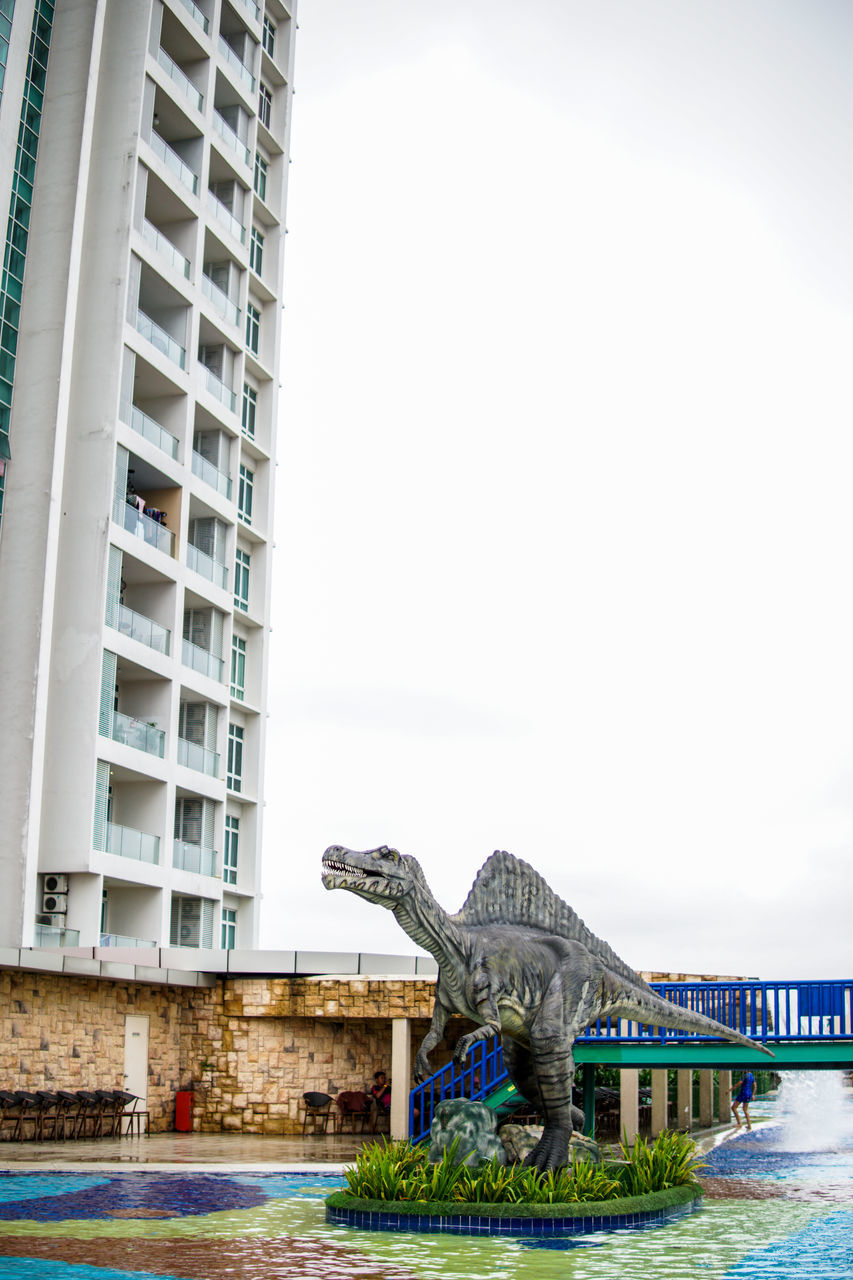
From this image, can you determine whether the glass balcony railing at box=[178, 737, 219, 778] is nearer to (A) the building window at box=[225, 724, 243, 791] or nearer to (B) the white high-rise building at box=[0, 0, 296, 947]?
(B) the white high-rise building at box=[0, 0, 296, 947]

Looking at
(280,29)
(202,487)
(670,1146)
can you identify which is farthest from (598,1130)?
(280,29)

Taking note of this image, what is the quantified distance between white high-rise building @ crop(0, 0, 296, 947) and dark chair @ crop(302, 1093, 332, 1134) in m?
6.25

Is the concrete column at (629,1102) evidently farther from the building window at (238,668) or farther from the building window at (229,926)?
the building window at (238,668)

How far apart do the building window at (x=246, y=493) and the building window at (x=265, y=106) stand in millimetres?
11607

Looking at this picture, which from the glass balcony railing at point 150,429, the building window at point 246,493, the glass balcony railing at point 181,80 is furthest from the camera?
the building window at point 246,493

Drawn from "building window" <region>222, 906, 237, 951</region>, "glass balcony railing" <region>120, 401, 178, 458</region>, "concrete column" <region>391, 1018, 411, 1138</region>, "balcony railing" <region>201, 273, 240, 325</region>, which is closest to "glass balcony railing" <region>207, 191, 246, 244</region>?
"balcony railing" <region>201, 273, 240, 325</region>

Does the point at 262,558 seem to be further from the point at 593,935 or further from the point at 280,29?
the point at 593,935

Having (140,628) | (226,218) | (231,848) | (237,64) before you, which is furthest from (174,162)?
(231,848)

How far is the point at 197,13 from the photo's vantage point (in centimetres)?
3688

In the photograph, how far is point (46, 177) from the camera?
31.6m

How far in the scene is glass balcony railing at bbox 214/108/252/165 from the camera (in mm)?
38000

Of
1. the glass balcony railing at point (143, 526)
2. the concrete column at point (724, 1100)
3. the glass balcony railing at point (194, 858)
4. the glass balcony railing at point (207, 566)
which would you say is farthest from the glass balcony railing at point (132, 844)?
the concrete column at point (724, 1100)

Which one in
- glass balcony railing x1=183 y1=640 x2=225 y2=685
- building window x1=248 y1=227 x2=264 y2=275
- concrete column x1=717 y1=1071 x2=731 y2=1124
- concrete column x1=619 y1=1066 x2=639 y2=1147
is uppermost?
building window x1=248 y1=227 x2=264 y2=275

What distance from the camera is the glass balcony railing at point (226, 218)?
37.0 m
